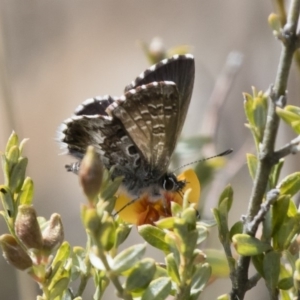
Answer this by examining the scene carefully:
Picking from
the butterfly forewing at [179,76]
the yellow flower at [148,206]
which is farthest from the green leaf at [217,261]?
the butterfly forewing at [179,76]

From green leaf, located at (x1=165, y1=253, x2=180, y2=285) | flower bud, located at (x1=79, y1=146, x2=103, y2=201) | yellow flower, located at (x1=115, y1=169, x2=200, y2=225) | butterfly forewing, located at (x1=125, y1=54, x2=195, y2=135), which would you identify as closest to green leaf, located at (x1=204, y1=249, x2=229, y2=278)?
yellow flower, located at (x1=115, y1=169, x2=200, y2=225)

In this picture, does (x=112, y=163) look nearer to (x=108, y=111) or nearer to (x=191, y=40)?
(x=108, y=111)

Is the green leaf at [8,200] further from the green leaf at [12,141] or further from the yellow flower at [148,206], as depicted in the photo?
the yellow flower at [148,206]

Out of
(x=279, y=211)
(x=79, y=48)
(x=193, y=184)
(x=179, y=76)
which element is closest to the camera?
(x=279, y=211)

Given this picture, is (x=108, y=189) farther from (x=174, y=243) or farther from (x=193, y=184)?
(x=193, y=184)

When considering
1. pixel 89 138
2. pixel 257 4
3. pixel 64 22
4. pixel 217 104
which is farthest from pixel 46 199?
pixel 89 138

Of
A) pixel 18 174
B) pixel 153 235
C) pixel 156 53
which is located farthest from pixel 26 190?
pixel 156 53

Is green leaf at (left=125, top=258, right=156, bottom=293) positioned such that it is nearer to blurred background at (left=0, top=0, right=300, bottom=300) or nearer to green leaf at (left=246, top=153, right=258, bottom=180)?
green leaf at (left=246, top=153, right=258, bottom=180)

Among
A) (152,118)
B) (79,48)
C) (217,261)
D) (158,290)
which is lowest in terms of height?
(217,261)
